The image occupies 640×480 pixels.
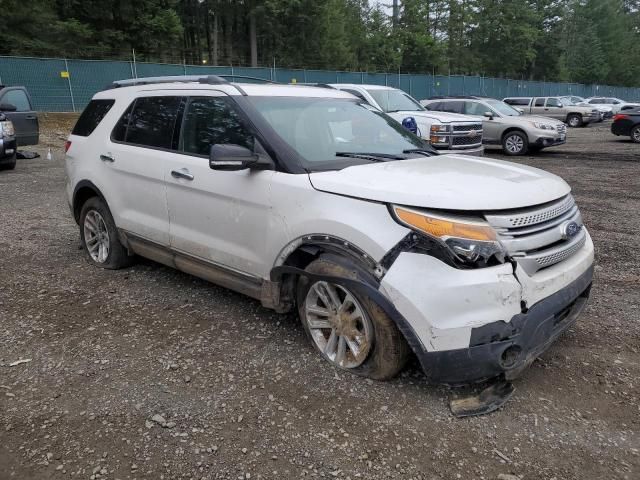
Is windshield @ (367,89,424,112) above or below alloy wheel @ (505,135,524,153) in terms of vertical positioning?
above

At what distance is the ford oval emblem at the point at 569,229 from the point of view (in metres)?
3.05

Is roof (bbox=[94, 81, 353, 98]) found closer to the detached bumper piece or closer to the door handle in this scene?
the door handle

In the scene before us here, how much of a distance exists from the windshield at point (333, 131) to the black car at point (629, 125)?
17373 mm

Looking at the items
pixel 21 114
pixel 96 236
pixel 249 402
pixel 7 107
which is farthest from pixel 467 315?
pixel 21 114

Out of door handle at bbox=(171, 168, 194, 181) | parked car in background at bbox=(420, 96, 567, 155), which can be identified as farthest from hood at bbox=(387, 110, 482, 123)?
door handle at bbox=(171, 168, 194, 181)

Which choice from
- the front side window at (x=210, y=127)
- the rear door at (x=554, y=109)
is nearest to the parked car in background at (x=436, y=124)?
the front side window at (x=210, y=127)

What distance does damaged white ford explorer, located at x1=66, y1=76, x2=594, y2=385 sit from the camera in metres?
2.66

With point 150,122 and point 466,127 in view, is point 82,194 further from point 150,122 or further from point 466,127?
point 466,127

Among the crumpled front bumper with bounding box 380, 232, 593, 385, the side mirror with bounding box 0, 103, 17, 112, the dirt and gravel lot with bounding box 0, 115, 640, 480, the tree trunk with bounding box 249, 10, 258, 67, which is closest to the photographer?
the dirt and gravel lot with bounding box 0, 115, 640, 480

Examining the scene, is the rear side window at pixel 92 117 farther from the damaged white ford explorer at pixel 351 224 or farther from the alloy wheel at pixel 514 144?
the alloy wheel at pixel 514 144

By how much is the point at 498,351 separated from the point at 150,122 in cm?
341

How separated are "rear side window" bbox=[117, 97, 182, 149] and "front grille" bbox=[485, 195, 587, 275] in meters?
2.74

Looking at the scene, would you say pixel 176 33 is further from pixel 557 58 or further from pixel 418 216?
pixel 557 58

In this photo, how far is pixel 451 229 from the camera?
105 inches
